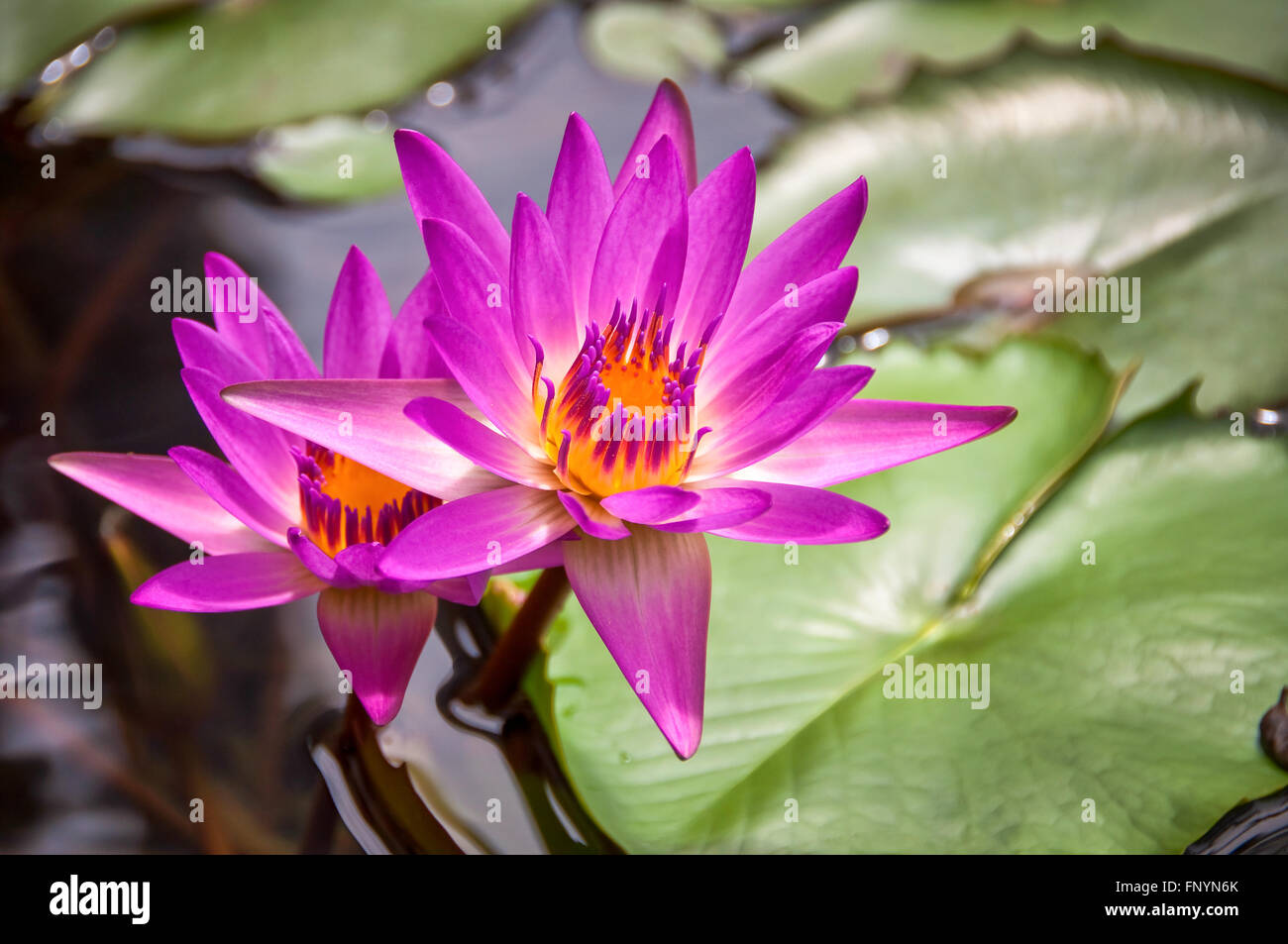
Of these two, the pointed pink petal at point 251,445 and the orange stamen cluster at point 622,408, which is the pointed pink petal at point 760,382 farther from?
the pointed pink petal at point 251,445

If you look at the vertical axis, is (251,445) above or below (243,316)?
below

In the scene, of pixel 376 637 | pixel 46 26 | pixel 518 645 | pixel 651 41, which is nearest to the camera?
pixel 376 637

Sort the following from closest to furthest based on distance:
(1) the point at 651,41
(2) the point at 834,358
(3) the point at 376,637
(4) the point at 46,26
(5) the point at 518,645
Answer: (3) the point at 376,637
(5) the point at 518,645
(2) the point at 834,358
(4) the point at 46,26
(1) the point at 651,41

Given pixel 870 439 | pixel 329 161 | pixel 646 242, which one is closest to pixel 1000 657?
pixel 870 439

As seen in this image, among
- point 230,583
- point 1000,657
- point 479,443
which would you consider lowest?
point 1000,657

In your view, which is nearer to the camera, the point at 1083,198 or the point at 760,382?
the point at 760,382

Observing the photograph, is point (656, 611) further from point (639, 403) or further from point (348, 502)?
point (348, 502)

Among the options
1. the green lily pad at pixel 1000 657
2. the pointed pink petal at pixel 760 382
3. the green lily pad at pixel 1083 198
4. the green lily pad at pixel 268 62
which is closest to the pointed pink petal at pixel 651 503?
the pointed pink petal at pixel 760 382
